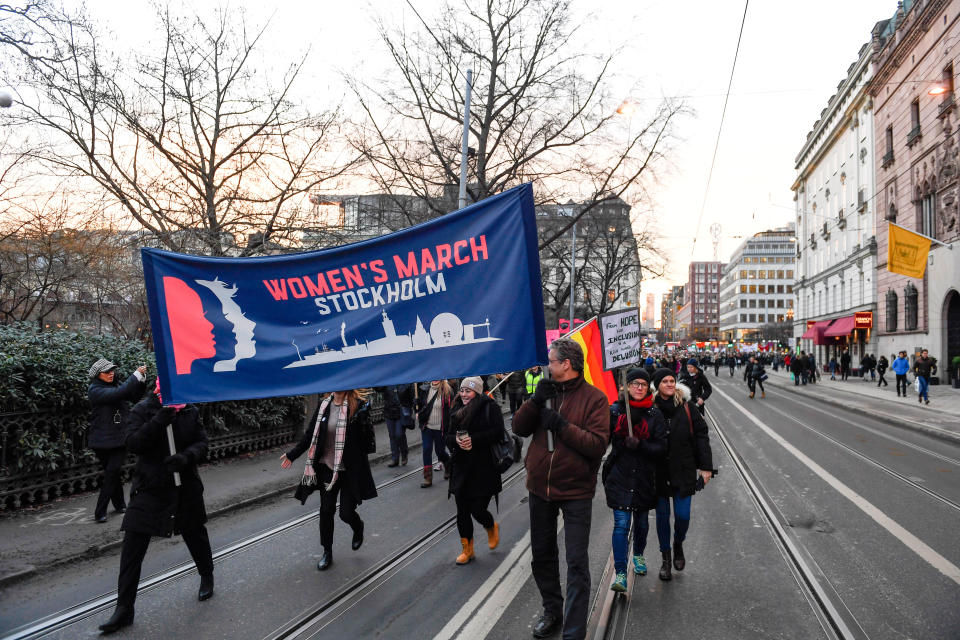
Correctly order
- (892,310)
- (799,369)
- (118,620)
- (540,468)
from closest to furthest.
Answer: (540,468) < (118,620) < (799,369) < (892,310)

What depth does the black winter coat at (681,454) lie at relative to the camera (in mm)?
5082

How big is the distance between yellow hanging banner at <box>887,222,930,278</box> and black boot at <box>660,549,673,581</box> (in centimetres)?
2300

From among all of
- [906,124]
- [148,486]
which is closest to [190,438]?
[148,486]

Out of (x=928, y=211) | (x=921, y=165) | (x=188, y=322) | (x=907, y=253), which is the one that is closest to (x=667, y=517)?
(x=188, y=322)

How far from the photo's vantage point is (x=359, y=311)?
4.65 m

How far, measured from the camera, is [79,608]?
15.6 feet

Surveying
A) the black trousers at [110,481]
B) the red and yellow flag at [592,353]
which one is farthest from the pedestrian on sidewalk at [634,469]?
the black trousers at [110,481]

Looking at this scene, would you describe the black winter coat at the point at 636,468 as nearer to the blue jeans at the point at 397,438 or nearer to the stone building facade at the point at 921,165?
the blue jeans at the point at 397,438

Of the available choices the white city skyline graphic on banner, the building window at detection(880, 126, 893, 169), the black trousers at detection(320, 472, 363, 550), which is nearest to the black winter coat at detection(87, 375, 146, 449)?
the black trousers at detection(320, 472, 363, 550)

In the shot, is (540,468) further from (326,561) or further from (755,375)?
(755,375)

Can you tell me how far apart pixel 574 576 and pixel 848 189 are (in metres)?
48.7

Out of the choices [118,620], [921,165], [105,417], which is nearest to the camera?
[118,620]

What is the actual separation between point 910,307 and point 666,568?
3413 centimetres

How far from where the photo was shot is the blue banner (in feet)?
14.0
